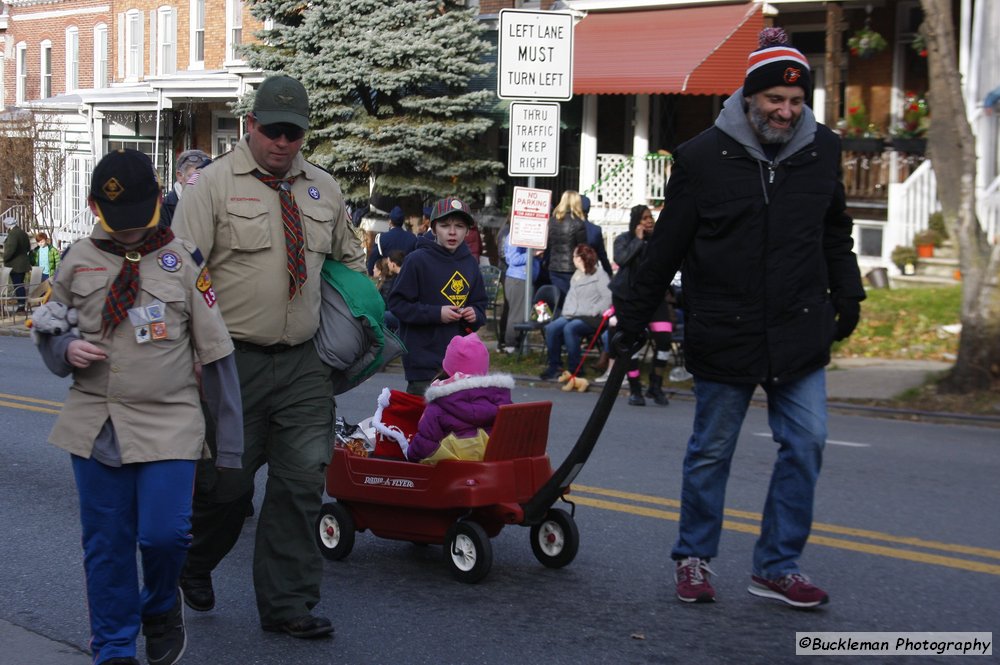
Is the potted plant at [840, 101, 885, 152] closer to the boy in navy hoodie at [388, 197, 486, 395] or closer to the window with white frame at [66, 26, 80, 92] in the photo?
the boy in navy hoodie at [388, 197, 486, 395]

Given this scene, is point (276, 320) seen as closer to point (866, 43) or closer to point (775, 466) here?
point (775, 466)

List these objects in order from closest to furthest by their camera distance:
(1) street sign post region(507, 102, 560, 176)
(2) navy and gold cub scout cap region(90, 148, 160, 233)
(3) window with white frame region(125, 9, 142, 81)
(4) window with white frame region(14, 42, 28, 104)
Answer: (2) navy and gold cub scout cap region(90, 148, 160, 233), (1) street sign post region(507, 102, 560, 176), (3) window with white frame region(125, 9, 142, 81), (4) window with white frame region(14, 42, 28, 104)

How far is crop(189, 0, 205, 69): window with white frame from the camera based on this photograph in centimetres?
3619

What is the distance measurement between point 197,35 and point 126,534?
3383 centimetres

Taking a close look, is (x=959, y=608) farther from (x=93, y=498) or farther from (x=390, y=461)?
(x=93, y=498)

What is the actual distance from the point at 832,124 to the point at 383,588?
56.0 feet

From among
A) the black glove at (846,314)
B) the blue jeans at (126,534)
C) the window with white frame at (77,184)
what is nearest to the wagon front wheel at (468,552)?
the blue jeans at (126,534)

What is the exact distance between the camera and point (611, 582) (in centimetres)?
618

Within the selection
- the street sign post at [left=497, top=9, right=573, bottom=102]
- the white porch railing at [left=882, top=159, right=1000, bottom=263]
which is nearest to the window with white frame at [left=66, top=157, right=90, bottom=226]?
the white porch railing at [left=882, top=159, right=1000, bottom=263]

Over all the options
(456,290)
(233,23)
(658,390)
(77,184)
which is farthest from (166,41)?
(456,290)

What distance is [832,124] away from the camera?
21422 millimetres

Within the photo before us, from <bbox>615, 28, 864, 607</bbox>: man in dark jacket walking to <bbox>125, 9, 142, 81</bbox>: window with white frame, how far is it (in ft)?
118

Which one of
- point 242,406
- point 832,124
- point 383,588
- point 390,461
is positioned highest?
point 832,124

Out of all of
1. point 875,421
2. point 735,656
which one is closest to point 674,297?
point 875,421
